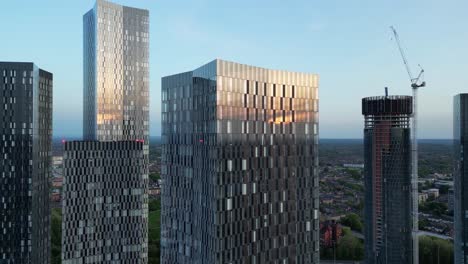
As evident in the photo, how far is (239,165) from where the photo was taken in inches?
4277

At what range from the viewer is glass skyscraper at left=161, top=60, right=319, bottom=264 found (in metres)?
104

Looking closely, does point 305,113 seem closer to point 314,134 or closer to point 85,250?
point 314,134

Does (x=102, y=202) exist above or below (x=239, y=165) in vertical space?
below

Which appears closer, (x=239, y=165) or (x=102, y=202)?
(x=239, y=165)

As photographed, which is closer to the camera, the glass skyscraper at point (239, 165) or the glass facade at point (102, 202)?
the glass skyscraper at point (239, 165)

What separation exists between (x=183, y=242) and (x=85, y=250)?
266 ft

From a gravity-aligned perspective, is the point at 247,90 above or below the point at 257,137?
above

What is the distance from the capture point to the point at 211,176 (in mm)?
103500

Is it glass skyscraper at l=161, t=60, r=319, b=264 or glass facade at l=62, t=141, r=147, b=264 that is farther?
glass facade at l=62, t=141, r=147, b=264

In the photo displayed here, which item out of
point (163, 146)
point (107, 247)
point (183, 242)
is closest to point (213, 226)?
point (183, 242)

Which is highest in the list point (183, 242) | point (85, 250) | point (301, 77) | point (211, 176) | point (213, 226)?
point (301, 77)

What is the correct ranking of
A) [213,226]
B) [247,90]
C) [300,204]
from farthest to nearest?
[300,204]
[247,90]
[213,226]

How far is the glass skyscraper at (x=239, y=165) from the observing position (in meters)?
104

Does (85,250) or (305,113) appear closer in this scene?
(305,113)
